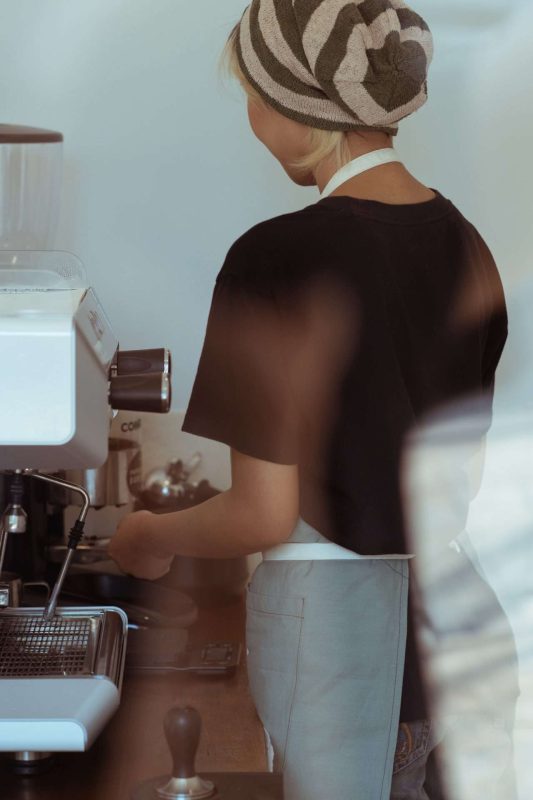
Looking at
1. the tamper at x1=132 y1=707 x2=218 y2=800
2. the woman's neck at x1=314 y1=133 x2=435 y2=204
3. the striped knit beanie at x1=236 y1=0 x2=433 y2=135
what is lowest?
the tamper at x1=132 y1=707 x2=218 y2=800

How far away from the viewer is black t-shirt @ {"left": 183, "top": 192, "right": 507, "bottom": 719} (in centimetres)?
92

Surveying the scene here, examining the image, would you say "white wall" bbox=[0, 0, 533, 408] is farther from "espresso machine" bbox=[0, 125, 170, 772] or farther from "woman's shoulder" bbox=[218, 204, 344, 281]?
"woman's shoulder" bbox=[218, 204, 344, 281]

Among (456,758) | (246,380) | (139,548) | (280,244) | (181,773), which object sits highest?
(280,244)

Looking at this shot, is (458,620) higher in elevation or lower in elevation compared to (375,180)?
Answer: lower

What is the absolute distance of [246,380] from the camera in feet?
3.11

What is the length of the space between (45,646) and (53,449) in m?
0.49

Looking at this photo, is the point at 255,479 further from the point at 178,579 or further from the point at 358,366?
the point at 178,579

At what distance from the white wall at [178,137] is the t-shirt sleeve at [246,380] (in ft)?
3.46

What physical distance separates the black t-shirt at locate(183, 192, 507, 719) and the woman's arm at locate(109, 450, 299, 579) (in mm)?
19

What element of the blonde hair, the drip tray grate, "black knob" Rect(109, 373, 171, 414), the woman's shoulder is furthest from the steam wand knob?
the blonde hair

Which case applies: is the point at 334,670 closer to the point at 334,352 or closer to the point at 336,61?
the point at 334,352

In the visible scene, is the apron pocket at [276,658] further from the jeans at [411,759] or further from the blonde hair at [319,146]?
the blonde hair at [319,146]

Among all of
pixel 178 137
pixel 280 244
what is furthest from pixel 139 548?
pixel 178 137

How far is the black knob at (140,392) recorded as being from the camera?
2.52 ft
